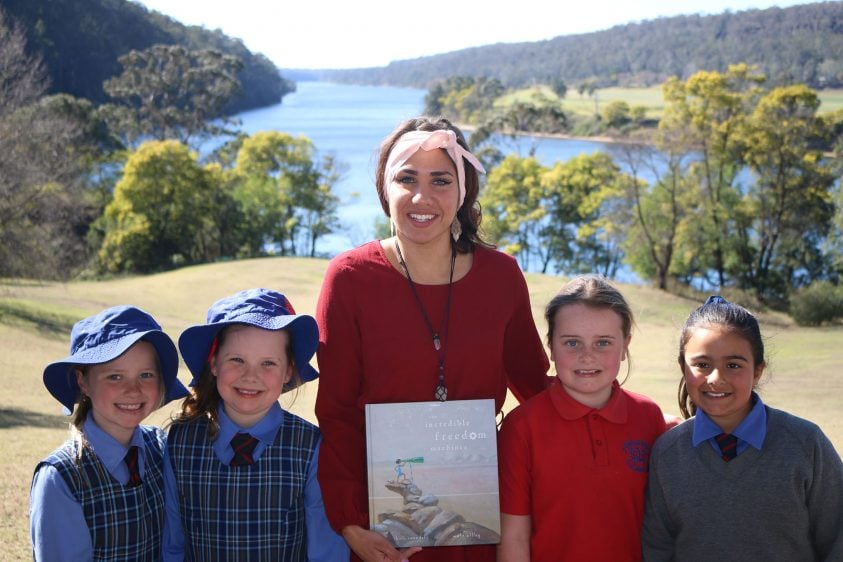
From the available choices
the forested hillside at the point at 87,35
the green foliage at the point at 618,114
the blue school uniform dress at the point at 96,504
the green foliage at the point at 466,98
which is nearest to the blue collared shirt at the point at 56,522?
the blue school uniform dress at the point at 96,504

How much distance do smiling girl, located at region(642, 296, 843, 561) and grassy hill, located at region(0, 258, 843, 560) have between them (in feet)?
1.82

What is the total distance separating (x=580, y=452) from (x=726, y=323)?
733mm

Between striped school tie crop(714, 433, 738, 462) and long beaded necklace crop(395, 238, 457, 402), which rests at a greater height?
long beaded necklace crop(395, 238, 457, 402)

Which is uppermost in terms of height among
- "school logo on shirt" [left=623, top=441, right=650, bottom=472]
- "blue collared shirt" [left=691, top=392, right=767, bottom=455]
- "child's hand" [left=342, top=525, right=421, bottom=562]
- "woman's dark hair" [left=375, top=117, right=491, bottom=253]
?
"woman's dark hair" [left=375, top=117, right=491, bottom=253]

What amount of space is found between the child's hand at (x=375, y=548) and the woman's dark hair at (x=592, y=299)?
38.2 inches

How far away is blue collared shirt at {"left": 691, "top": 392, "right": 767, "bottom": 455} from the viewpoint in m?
3.09

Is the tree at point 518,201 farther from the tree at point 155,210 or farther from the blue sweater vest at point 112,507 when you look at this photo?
the blue sweater vest at point 112,507

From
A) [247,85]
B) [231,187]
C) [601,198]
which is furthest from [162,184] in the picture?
[247,85]

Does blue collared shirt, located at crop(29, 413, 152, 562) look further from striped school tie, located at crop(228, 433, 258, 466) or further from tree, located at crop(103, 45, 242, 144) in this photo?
tree, located at crop(103, 45, 242, 144)

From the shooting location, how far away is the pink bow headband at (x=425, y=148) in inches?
128

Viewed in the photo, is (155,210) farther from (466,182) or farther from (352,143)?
(352,143)

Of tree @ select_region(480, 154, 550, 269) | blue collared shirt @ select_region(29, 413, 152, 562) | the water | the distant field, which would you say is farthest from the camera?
the distant field

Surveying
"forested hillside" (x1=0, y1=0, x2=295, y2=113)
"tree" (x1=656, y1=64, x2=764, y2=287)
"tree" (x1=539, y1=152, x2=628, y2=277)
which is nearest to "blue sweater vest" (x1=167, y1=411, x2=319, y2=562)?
"tree" (x1=656, y1=64, x2=764, y2=287)

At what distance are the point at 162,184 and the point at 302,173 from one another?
9.98 m
